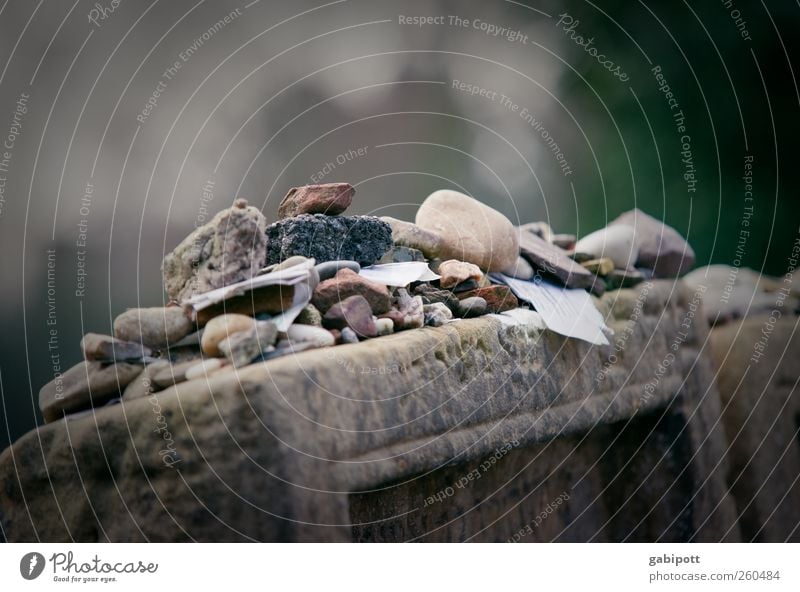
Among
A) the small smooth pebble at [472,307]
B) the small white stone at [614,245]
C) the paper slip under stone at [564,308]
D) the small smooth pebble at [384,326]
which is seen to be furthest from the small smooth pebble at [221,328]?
the small white stone at [614,245]

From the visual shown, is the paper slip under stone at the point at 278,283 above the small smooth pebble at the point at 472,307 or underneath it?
above

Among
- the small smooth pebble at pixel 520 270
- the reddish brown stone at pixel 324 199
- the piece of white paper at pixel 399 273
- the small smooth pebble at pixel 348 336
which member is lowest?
the small smooth pebble at pixel 348 336

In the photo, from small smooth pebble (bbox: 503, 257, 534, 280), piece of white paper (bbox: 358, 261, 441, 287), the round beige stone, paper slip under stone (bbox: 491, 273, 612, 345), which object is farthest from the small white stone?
piece of white paper (bbox: 358, 261, 441, 287)

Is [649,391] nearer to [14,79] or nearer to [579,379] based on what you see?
[579,379]

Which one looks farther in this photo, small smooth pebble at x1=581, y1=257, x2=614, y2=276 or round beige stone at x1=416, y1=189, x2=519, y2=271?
small smooth pebble at x1=581, y1=257, x2=614, y2=276

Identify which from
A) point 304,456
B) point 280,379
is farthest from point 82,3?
point 304,456

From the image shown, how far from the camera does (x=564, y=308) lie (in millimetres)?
2656

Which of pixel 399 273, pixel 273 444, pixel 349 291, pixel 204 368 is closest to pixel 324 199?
pixel 399 273

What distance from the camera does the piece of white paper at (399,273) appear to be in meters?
2.12

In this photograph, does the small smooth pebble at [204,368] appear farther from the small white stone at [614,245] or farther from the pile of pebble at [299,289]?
the small white stone at [614,245]

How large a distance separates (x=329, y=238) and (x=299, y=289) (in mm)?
371

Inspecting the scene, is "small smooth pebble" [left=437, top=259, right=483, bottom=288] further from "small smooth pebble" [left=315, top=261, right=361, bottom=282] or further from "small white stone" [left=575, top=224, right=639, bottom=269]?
"small white stone" [left=575, top=224, right=639, bottom=269]

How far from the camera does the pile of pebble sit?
1.75 meters

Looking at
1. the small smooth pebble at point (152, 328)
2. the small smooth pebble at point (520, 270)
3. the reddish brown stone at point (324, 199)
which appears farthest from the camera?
the small smooth pebble at point (520, 270)
